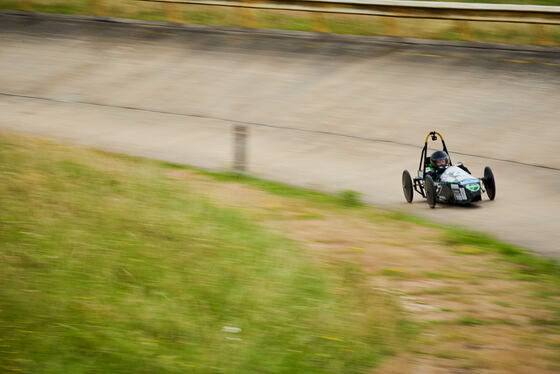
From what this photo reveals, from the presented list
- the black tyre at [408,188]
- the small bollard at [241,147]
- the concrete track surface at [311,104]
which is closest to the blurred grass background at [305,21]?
the concrete track surface at [311,104]

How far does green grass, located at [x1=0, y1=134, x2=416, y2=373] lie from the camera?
16.6 ft

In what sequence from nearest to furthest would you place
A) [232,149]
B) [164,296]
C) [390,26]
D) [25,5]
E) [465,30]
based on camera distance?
[164,296] → [232,149] → [465,30] → [390,26] → [25,5]

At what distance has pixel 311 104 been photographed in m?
18.0

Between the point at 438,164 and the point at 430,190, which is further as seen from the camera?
the point at 438,164

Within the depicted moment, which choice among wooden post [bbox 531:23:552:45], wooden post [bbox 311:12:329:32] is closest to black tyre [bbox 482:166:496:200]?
wooden post [bbox 531:23:552:45]

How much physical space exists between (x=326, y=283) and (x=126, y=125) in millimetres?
11197

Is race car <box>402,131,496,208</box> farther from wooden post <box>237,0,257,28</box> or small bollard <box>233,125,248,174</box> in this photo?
wooden post <box>237,0,257,28</box>

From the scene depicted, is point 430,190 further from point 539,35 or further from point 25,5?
point 25,5

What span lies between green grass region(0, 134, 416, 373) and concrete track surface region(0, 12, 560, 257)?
4250mm

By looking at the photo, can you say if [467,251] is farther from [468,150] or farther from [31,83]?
[31,83]

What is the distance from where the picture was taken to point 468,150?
15.0 meters

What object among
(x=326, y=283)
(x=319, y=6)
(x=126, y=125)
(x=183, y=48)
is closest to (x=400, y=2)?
(x=319, y=6)

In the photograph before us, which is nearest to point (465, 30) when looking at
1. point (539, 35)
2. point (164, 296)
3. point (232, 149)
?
point (539, 35)

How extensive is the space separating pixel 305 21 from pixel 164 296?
64.6 feet
